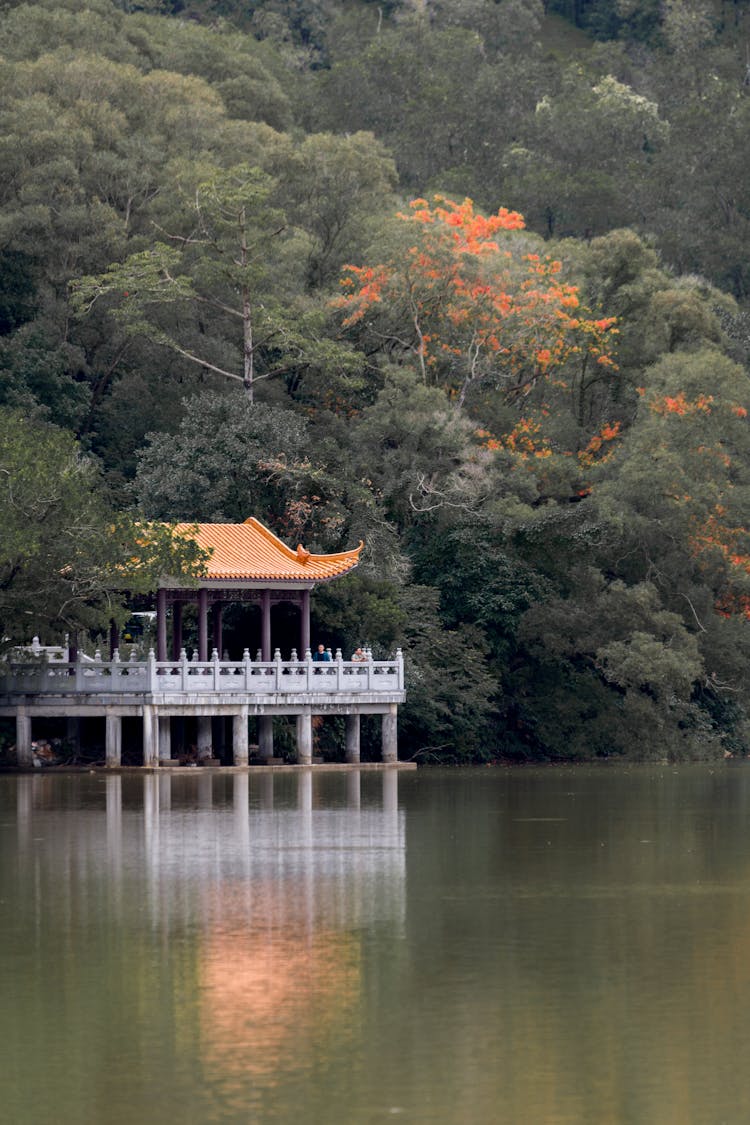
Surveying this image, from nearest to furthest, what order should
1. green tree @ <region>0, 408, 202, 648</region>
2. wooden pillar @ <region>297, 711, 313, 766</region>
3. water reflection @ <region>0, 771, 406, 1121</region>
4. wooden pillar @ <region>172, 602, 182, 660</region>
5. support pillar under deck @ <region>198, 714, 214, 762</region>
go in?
1. water reflection @ <region>0, 771, 406, 1121</region>
2. green tree @ <region>0, 408, 202, 648</region>
3. support pillar under deck @ <region>198, 714, 214, 762</region>
4. wooden pillar @ <region>297, 711, 313, 766</region>
5. wooden pillar @ <region>172, 602, 182, 660</region>

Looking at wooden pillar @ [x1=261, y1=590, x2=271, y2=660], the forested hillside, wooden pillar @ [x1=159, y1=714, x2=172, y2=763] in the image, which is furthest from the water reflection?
the forested hillside

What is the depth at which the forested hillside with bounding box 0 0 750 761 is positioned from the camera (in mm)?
48906

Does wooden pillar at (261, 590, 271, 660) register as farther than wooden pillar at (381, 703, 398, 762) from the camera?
No

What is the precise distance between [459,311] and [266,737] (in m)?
15.3

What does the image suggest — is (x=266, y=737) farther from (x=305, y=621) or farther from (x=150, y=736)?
(x=150, y=736)

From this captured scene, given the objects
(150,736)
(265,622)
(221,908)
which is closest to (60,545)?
(150,736)

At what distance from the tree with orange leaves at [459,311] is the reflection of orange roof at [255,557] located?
37.3ft

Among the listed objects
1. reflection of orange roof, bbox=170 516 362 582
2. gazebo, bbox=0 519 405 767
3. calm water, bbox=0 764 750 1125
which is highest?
reflection of orange roof, bbox=170 516 362 582

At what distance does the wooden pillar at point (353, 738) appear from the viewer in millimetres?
44906

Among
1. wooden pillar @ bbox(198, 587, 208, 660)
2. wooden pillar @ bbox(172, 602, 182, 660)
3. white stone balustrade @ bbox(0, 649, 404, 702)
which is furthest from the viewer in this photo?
wooden pillar @ bbox(172, 602, 182, 660)

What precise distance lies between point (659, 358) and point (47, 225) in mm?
16874

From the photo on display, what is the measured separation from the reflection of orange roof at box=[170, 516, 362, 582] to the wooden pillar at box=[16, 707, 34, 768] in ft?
14.8

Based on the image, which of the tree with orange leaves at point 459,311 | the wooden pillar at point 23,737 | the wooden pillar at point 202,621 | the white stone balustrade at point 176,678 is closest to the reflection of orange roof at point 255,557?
the wooden pillar at point 202,621

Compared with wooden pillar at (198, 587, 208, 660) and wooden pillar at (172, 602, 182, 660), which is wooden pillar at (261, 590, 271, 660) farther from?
wooden pillar at (172, 602, 182, 660)
